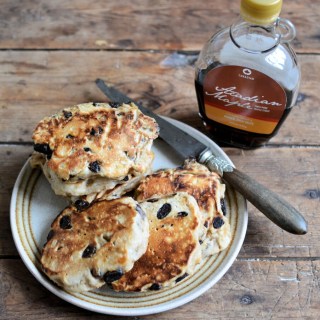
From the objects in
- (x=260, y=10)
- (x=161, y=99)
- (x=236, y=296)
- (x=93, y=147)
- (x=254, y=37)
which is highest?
(x=260, y=10)

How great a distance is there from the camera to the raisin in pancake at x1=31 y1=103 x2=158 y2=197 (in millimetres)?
1230

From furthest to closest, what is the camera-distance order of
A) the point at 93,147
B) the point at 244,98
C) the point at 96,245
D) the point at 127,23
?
the point at 127,23, the point at 244,98, the point at 93,147, the point at 96,245

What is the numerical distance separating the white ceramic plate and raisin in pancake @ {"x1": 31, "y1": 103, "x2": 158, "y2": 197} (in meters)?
0.08

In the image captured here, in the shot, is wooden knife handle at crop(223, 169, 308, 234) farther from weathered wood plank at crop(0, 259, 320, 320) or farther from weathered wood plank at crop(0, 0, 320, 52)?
weathered wood plank at crop(0, 0, 320, 52)

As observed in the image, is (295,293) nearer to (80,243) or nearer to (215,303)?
(215,303)

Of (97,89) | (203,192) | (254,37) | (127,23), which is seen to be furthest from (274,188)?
(127,23)

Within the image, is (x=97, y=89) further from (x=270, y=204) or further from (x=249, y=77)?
(x=270, y=204)

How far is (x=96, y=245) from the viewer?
1.14 m

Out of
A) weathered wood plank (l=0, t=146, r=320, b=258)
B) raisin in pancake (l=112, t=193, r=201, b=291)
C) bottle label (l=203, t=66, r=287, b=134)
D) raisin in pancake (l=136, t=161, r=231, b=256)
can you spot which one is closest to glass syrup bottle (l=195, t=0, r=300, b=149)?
bottle label (l=203, t=66, r=287, b=134)

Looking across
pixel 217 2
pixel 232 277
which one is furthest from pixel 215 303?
pixel 217 2

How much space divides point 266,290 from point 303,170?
382 millimetres

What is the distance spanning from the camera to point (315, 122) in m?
1.57

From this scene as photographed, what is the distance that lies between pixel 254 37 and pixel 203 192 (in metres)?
0.42

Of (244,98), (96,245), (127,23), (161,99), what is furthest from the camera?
(127,23)
